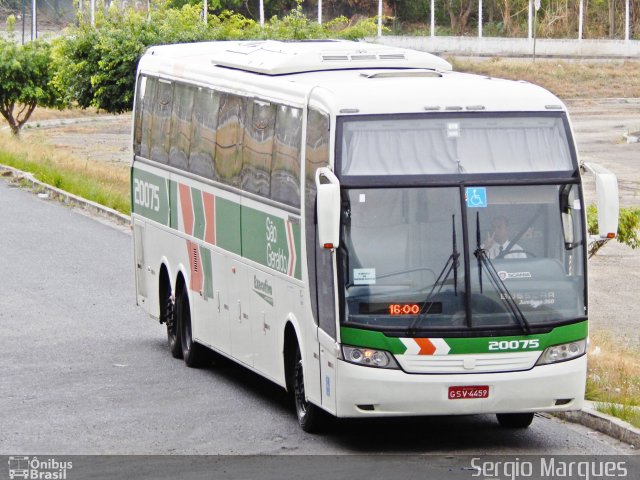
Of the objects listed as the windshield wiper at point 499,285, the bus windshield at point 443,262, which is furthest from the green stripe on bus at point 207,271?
the windshield wiper at point 499,285

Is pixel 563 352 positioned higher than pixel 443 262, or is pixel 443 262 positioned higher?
pixel 443 262

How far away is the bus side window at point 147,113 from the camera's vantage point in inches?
714

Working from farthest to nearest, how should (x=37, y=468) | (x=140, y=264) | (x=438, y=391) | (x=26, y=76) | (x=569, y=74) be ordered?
(x=569, y=74) < (x=26, y=76) < (x=140, y=264) < (x=438, y=391) < (x=37, y=468)

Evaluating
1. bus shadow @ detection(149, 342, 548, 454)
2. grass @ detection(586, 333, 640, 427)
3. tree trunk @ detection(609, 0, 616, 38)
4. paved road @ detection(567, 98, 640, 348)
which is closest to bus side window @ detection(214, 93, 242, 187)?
bus shadow @ detection(149, 342, 548, 454)

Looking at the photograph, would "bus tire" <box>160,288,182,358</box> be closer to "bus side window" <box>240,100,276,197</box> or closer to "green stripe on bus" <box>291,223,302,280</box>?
"bus side window" <box>240,100,276,197</box>

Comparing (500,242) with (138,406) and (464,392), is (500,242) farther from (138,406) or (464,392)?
(138,406)


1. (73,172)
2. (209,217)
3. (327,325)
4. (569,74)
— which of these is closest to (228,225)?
(209,217)

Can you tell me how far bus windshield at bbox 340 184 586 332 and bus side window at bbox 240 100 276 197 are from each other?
7.07 feet

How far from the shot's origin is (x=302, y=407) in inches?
512

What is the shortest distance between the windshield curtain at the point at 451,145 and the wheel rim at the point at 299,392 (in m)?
2.09

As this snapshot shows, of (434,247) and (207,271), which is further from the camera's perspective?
(207,271)

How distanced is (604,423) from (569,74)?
72.4m

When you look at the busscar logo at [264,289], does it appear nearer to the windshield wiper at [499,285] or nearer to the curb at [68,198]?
the windshield wiper at [499,285]

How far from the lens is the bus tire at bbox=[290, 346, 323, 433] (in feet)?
41.9
